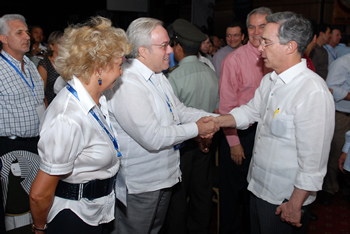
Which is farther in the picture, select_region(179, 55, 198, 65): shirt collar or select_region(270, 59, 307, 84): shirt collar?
select_region(179, 55, 198, 65): shirt collar

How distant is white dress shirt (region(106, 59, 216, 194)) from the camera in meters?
1.64

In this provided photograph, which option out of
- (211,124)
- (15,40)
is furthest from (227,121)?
(15,40)

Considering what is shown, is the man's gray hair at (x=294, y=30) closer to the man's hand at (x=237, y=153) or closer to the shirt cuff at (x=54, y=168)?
the man's hand at (x=237, y=153)

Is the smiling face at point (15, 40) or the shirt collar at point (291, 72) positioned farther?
the smiling face at point (15, 40)

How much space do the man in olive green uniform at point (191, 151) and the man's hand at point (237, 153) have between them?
237 millimetres

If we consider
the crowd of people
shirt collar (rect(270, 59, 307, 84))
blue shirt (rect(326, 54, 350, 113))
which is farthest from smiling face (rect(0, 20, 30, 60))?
blue shirt (rect(326, 54, 350, 113))

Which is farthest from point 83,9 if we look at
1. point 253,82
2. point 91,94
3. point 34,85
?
point 91,94

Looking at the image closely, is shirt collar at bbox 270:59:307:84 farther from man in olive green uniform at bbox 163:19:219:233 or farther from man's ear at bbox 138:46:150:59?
man in olive green uniform at bbox 163:19:219:233

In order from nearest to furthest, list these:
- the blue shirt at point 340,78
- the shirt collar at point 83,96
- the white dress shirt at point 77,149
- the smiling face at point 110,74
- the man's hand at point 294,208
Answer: the white dress shirt at point 77,149 < the shirt collar at point 83,96 < the smiling face at point 110,74 < the man's hand at point 294,208 < the blue shirt at point 340,78

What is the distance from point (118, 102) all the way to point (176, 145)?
1.63 feet

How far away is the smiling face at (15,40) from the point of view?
284cm

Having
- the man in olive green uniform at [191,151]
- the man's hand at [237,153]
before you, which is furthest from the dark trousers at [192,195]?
the man's hand at [237,153]

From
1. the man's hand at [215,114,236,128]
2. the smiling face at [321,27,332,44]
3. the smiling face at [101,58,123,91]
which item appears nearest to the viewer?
the smiling face at [101,58,123,91]

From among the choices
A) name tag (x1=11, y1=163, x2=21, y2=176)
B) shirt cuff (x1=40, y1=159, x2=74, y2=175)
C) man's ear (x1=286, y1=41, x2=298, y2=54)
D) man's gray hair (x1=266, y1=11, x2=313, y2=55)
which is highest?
man's gray hair (x1=266, y1=11, x2=313, y2=55)
